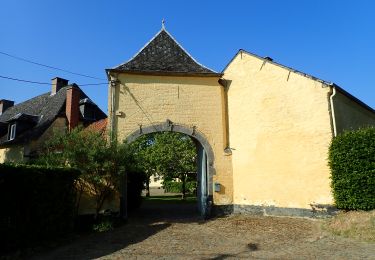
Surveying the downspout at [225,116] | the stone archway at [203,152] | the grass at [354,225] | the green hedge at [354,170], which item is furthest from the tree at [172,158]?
the grass at [354,225]

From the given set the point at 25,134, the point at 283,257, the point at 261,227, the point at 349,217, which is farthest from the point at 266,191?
the point at 25,134

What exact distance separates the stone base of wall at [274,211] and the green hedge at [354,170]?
25.0 inches

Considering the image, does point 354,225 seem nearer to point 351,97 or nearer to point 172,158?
point 351,97

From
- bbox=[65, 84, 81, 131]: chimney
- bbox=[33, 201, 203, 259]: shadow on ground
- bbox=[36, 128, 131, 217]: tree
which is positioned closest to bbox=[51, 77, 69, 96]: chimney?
bbox=[65, 84, 81, 131]: chimney

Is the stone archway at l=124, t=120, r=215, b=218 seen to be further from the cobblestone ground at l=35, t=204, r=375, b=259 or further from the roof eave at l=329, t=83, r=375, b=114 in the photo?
the roof eave at l=329, t=83, r=375, b=114

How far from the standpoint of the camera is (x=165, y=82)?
45.1 ft

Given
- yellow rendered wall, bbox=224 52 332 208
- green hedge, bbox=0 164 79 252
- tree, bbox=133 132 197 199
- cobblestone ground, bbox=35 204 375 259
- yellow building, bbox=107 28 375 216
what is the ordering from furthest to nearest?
tree, bbox=133 132 197 199 < yellow building, bbox=107 28 375 216 < yellow rendered wall, bbox=224 52 332 208 < green hedge, bbox=0 164 79 252 < cobblestone ground, bbox=35 204 375 259

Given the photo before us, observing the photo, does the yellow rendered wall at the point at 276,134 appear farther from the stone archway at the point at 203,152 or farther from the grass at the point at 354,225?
the grass at the point at 354,225

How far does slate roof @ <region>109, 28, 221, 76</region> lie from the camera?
1374 centimetres

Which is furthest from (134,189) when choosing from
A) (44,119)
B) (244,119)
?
(44,119)

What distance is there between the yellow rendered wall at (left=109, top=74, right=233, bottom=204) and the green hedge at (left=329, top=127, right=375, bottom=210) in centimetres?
411

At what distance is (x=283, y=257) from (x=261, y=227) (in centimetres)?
330

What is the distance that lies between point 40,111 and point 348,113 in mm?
17375

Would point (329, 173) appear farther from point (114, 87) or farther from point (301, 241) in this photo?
point (114, 87)
